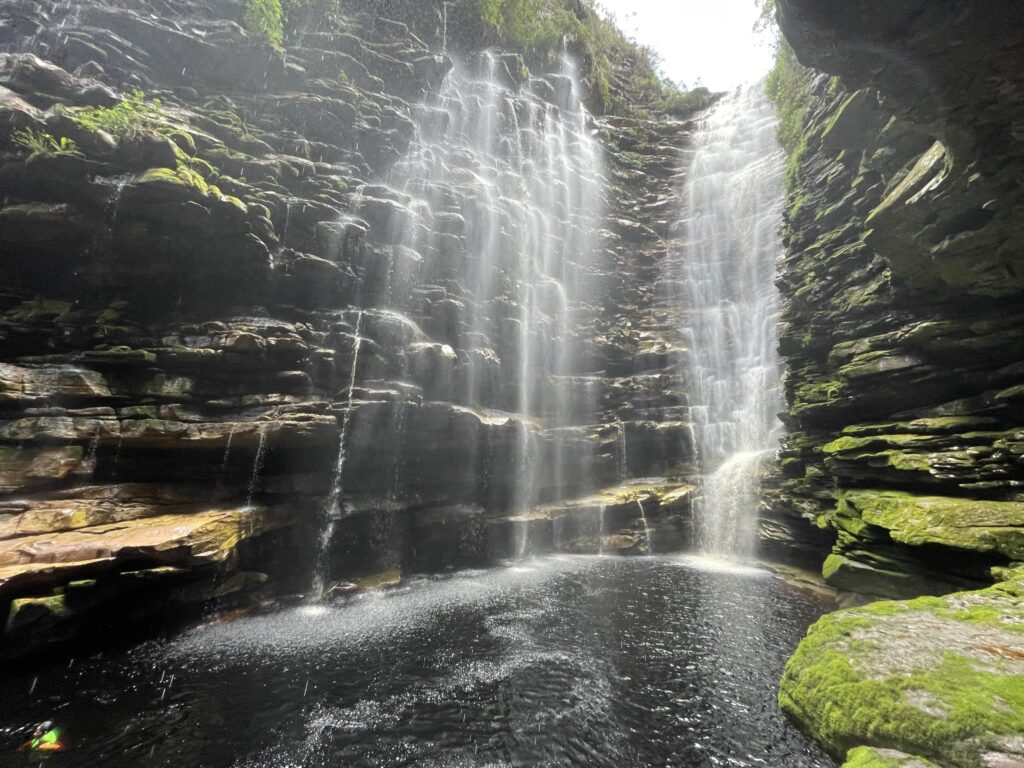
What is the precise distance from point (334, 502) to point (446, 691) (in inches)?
347

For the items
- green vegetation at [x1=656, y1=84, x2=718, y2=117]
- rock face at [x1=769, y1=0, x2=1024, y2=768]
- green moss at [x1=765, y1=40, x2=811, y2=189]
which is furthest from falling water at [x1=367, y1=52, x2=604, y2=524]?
green vegetation at [x1=656, y1=84, x2=718, y2=117]

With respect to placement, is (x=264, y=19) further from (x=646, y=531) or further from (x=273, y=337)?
(x=646, y=531)

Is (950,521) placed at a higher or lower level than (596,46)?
lower

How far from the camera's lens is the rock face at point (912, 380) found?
189 inches

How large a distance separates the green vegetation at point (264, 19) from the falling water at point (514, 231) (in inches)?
282

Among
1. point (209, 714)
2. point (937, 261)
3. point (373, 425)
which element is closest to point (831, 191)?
point (937, 261)

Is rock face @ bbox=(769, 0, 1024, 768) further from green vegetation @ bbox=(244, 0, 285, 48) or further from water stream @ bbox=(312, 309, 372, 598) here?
green vegetation @ bbox=(244, 0, 285, 48)

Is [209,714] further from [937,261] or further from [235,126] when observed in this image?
[235,126]

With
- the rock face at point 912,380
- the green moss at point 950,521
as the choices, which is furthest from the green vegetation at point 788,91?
the green moss at point 950,521

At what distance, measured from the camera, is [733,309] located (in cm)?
2441

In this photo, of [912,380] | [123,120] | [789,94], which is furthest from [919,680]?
[789,94]

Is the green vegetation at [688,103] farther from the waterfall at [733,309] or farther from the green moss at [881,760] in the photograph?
the green moss at [881,760]

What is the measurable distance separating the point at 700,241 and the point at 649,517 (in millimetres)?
18676

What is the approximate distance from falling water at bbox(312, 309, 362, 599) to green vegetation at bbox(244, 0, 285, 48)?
614 inches
